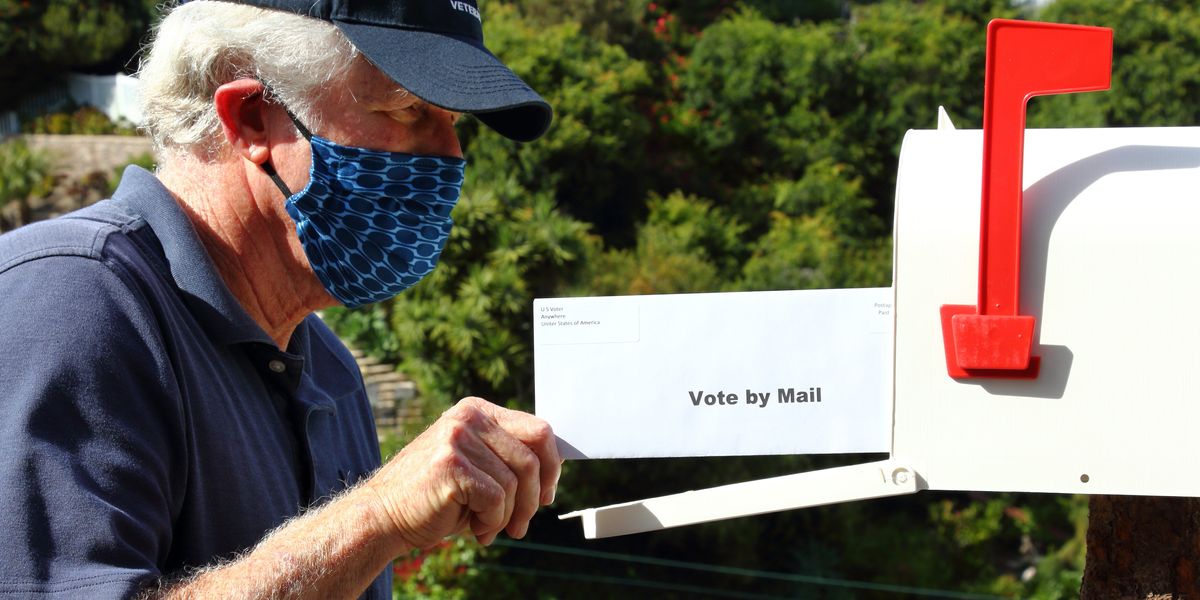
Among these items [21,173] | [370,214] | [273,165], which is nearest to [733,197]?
[21,173]

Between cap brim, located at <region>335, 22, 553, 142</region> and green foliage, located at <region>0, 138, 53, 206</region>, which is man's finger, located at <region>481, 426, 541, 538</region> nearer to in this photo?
cap brim, located at <region>335, 22, 553, 142</region>

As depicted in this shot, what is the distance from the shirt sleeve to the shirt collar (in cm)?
13

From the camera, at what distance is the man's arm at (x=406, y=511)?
113 centimetres

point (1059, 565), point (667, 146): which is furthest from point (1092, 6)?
point (1059, 565)

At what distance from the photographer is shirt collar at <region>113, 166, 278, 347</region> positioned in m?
1.34

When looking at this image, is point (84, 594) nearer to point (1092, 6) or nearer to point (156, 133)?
point (156, 133)

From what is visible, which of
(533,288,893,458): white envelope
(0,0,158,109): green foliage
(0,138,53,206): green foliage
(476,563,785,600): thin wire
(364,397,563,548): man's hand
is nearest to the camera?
(364,397,563,548): man's hand

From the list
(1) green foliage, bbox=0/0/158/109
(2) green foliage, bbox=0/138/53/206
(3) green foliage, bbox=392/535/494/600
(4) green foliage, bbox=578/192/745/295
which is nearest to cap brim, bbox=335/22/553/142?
(4) green foliage, bbox=578/192/745/295

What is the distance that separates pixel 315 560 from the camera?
3.78 ft

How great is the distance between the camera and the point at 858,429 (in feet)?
4.25

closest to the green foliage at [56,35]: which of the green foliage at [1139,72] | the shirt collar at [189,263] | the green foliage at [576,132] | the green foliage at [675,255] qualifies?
the green foliage at [576,132]

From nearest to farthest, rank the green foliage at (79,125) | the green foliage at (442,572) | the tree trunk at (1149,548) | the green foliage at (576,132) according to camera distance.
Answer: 1. the tree trunk at (1149,548)
2. the green foliage at (442,572)
3. the green foliage at (576,132)
4. the green foliage at (79,125)

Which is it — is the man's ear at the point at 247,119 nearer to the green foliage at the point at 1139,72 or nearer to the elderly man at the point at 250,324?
the elderly man at the point at 250,324

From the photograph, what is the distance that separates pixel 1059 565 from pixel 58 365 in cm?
1004
